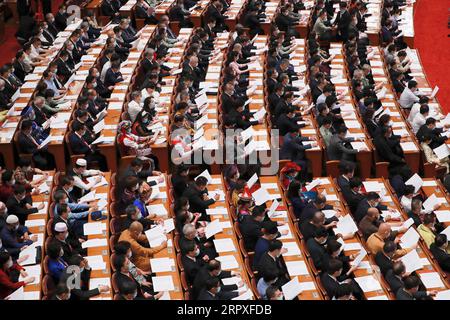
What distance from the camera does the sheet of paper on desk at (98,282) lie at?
23.7 ft

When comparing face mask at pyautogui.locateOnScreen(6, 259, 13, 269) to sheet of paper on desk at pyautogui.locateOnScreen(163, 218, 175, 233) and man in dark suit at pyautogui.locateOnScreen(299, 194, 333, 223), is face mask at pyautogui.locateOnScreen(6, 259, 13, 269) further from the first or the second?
man in dark suit at pyautogui.locateOnScreen(299, 194, 333, 223)

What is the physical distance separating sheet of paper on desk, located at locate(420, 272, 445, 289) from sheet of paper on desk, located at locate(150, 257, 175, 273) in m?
2.66

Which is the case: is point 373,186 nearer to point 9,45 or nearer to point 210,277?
point 210,277

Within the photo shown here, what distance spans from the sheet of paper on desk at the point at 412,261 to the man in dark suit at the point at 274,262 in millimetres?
1259

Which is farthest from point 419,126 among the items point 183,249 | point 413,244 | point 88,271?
point 88,271

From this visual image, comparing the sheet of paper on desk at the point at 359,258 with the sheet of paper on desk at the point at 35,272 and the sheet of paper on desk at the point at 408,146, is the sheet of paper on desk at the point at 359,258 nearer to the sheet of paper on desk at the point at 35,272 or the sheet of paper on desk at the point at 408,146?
the sheet of paper on desk at the point at 408,146

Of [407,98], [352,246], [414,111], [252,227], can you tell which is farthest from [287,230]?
[407,98]

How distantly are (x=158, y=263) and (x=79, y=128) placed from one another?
3.02m

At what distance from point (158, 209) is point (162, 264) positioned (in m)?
1.09

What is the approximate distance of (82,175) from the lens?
913 cm

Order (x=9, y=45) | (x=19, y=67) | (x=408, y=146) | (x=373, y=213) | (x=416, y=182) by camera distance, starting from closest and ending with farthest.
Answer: (x=373, y=213) → (x=416, y=182) → (x=408, y=146) → (x=19, y=67) → (x=9, y=45)

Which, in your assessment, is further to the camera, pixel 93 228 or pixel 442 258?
pixel 93 228

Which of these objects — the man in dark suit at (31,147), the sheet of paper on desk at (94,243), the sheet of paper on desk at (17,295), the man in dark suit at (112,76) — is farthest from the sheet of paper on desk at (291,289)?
the man in dark suit at (112,76)

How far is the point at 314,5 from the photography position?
1529 cm
